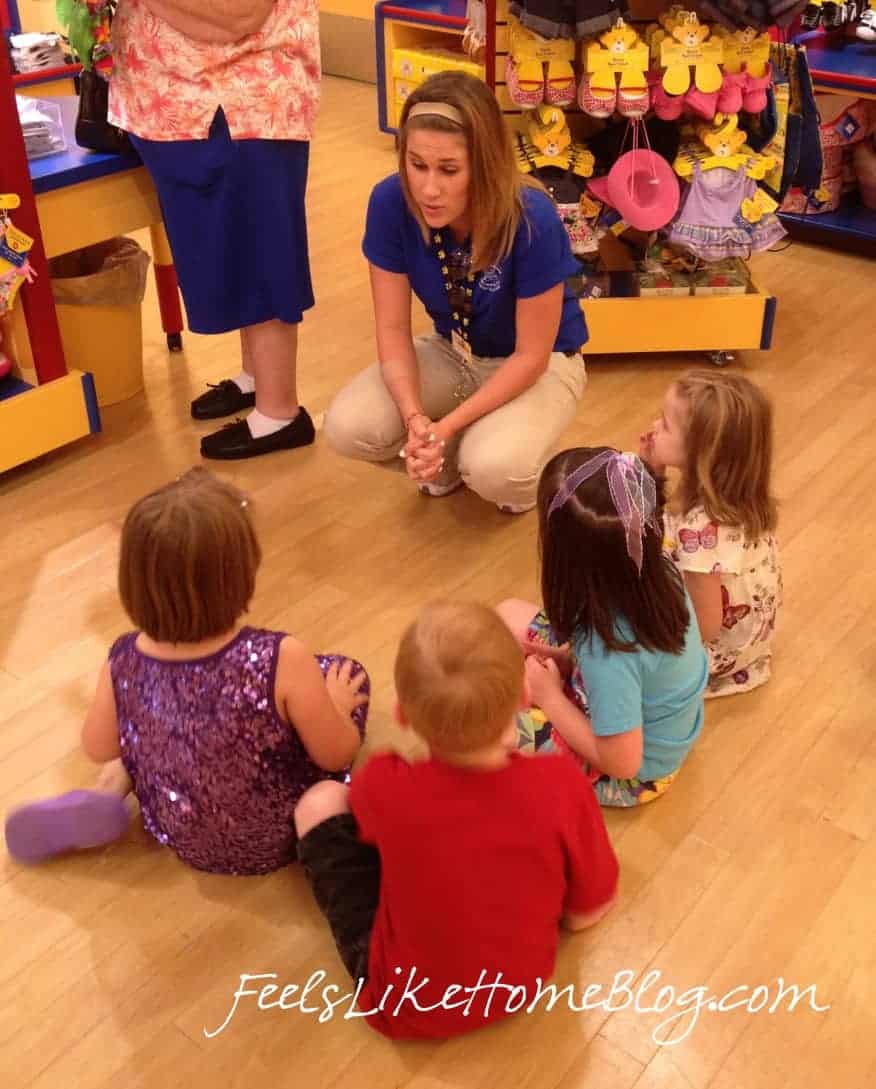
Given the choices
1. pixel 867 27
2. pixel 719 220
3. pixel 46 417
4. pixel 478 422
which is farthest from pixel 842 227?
pixel 46 417

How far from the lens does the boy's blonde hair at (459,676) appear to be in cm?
121

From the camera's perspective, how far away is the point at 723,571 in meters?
1.70

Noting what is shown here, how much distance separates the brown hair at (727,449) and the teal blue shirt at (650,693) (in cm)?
19

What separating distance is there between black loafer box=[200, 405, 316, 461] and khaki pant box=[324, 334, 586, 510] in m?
0.29

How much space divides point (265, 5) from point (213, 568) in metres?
1.35

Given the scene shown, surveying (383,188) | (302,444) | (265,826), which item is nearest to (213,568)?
(265,826)

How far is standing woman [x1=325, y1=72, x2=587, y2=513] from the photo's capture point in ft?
6.63

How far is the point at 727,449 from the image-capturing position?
5.47 ft

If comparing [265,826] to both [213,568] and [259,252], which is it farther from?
[259,252]

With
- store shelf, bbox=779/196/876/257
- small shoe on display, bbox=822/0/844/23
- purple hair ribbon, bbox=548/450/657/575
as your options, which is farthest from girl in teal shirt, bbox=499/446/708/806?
small shoe on display, bbox=822/0/844/23

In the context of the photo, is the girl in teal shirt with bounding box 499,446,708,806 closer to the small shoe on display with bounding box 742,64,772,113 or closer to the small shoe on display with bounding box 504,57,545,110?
the small shoe on display with bounding box 504,57,545,110

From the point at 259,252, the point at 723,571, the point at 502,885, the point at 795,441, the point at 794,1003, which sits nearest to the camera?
the point at 502,885

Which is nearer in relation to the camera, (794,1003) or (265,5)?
(794,1003)
